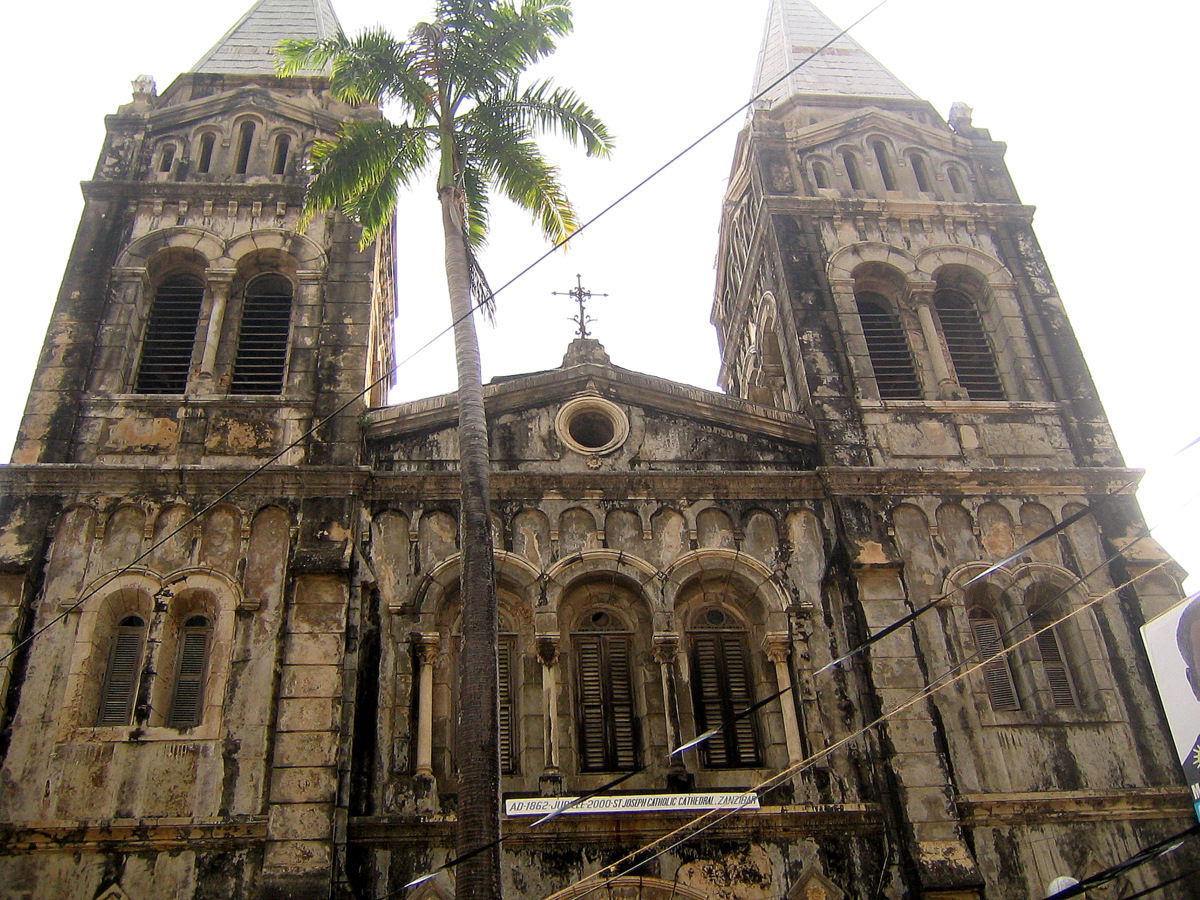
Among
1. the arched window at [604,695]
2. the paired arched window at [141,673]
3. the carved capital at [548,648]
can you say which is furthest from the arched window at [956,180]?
the paired arched window at [141,673]

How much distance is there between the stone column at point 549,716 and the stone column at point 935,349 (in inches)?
349

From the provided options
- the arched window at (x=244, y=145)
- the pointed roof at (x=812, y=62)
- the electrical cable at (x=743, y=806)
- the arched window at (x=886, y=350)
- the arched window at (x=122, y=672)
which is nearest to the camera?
the electrical cable at (x=743, y=806)

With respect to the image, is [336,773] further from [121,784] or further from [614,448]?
[614,448]

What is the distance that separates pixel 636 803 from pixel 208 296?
39.5 feet

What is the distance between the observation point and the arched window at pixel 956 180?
24.2 meters

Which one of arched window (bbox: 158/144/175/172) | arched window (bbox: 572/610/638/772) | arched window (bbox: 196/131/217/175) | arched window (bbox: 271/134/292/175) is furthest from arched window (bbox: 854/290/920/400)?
arched window (bbox: 158/144/175/172)

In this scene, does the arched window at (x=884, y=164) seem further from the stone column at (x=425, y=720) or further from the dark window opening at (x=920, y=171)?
the stone column at (x=425, y=720)

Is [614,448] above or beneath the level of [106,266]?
beneath

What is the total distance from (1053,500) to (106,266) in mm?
17056

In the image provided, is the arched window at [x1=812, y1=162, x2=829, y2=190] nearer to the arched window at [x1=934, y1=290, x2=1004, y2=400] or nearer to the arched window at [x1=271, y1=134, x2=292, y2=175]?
the arched window at [x1=934, y1=290, x2=1004, y2=400]

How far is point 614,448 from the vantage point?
19.1 metres

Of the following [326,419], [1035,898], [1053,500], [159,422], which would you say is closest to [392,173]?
[326,419]

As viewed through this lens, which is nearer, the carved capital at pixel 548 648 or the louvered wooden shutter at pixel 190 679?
the louvered wooden shutter at pixel 190 679

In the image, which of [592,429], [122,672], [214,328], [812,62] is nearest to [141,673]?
[122,672]
